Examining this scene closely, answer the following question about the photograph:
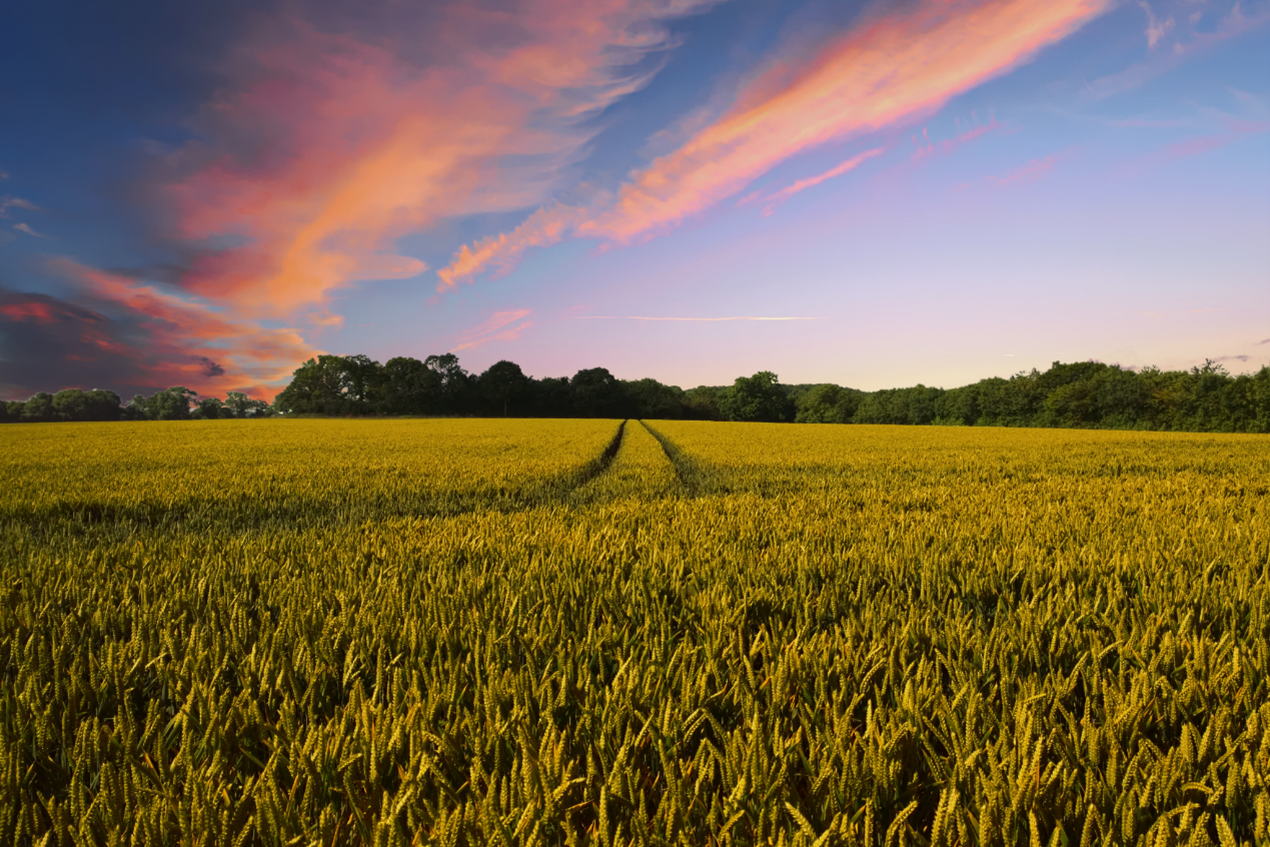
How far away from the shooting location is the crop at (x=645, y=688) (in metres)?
1.16

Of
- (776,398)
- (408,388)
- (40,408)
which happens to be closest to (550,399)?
(408,388)

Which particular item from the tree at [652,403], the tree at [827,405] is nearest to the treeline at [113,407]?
the tree at [652,403]

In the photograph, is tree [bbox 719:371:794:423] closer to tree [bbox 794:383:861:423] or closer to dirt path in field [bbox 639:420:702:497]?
tree [bbox 794:383:861:423]

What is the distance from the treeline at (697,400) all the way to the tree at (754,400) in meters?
0.21

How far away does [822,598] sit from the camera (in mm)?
2584

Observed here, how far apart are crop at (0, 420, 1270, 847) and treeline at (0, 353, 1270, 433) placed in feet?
298

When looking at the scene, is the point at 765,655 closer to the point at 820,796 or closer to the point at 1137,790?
the point at 820,796

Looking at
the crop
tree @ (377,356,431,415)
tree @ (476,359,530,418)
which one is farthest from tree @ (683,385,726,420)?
the crop

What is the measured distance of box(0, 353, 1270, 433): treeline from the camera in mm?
69250

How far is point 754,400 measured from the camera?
114m

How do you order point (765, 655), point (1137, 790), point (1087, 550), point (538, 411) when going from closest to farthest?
point (1137, 790) → point (765, 655) → point (1087, 550) → point (538, 411)

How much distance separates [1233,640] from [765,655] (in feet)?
5.92

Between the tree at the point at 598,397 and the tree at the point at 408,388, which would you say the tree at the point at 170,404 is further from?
the tree at the point at 598,397

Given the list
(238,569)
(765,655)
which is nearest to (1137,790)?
(765,655)
